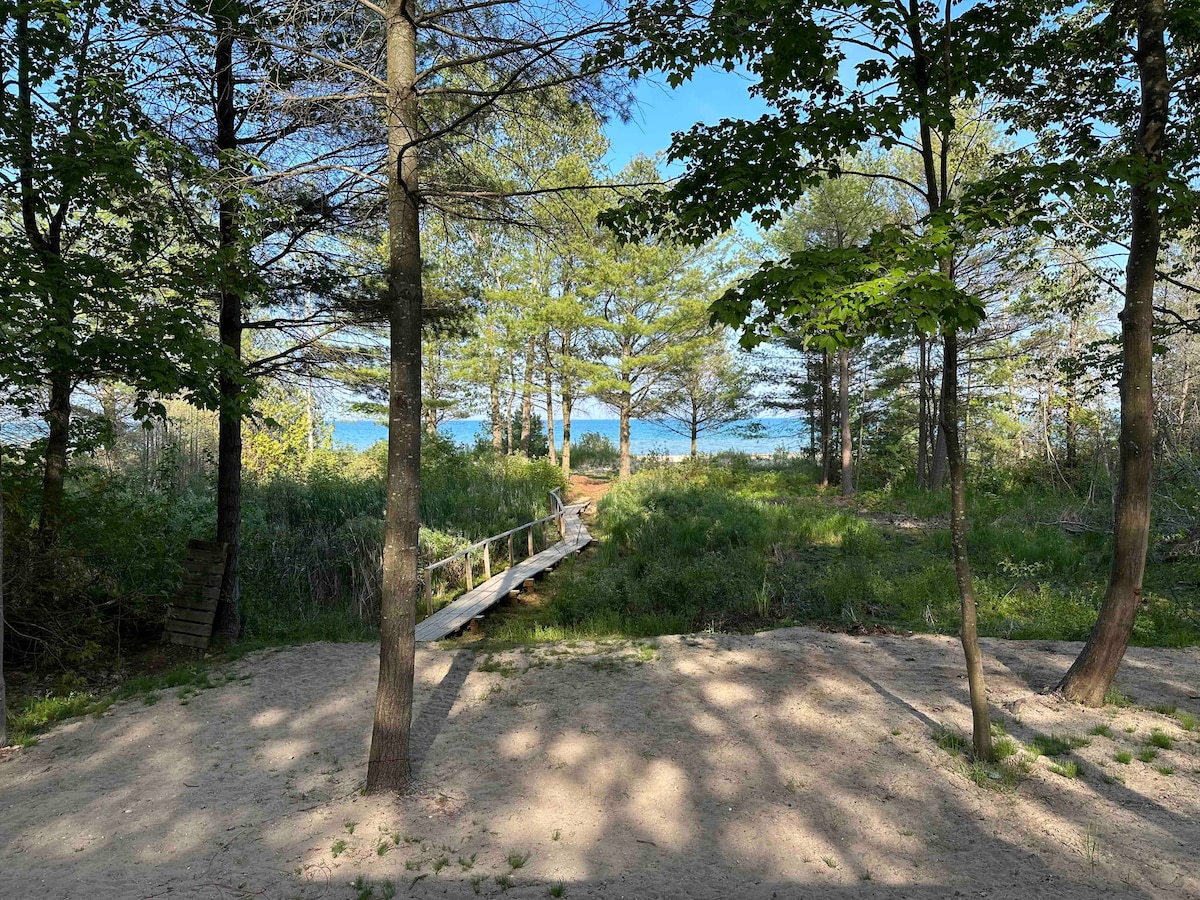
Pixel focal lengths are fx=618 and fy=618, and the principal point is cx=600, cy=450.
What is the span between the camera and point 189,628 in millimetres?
6859

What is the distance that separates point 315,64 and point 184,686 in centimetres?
565

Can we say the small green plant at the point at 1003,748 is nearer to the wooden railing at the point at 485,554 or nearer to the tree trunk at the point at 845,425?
the wooden railing at the point at 485,554

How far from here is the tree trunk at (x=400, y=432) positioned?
12.5 ft

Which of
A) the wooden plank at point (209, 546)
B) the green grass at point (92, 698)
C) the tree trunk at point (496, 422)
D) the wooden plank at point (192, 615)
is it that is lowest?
the green grass at point (92, 698)

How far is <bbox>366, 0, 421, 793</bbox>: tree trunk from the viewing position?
3824 millimetres

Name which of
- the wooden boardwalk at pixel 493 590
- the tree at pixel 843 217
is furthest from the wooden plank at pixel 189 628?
the tree at pixel 843 217

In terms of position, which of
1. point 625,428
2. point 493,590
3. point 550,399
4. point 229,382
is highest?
point 550,399

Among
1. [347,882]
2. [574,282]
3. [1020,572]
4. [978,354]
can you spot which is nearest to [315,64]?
[347,882]

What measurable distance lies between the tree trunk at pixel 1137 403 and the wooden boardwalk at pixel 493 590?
20.9 feet

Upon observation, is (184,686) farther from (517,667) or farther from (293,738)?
(517,667)

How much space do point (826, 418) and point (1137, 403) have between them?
16.4m

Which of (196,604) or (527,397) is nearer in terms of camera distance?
(196,604)

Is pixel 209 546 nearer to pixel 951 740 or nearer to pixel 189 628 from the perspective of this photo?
pixel 189 628

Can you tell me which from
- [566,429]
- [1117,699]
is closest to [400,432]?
[1117,699]
